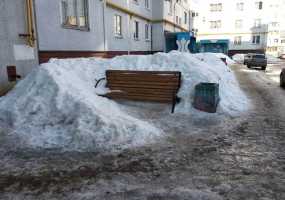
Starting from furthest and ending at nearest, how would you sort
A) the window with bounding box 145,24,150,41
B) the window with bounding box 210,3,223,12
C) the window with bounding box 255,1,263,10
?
the window with bounding box 210,3,223,12
the window with bounding box 255,1,263,10
the window with bounding box 145,24,150,41

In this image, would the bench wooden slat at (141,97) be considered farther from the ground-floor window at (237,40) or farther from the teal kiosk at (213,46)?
the ground-floor window at (237,40)

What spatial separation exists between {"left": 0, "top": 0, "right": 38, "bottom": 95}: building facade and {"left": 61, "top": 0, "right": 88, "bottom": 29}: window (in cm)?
234

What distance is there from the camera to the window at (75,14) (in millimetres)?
11875

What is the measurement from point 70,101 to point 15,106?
1404 mm

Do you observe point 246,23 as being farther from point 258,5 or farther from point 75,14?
point 75,14

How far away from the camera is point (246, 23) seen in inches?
2117

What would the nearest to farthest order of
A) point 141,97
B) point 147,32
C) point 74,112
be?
point 74,112 → point 141,97 → point 147,32

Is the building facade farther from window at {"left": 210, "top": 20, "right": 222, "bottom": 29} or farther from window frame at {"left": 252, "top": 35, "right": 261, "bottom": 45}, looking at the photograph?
window at {"left": 210, "top": 20, "right": 222, "bottom": 29}

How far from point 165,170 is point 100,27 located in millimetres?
11868

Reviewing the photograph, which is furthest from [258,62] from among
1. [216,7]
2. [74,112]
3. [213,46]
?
[216,7]

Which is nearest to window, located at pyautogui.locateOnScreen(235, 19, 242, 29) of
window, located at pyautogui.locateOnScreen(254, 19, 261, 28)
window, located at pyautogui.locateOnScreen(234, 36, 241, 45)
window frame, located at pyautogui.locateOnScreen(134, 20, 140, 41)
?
window, located at pyautogui.locateOnScreen(234, 36, 241, 45)

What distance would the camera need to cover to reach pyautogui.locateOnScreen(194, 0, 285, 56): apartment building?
5288 cm

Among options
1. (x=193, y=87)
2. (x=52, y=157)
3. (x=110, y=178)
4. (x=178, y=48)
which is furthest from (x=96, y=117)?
(x=178, y=48)

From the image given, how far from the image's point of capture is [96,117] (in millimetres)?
6188
